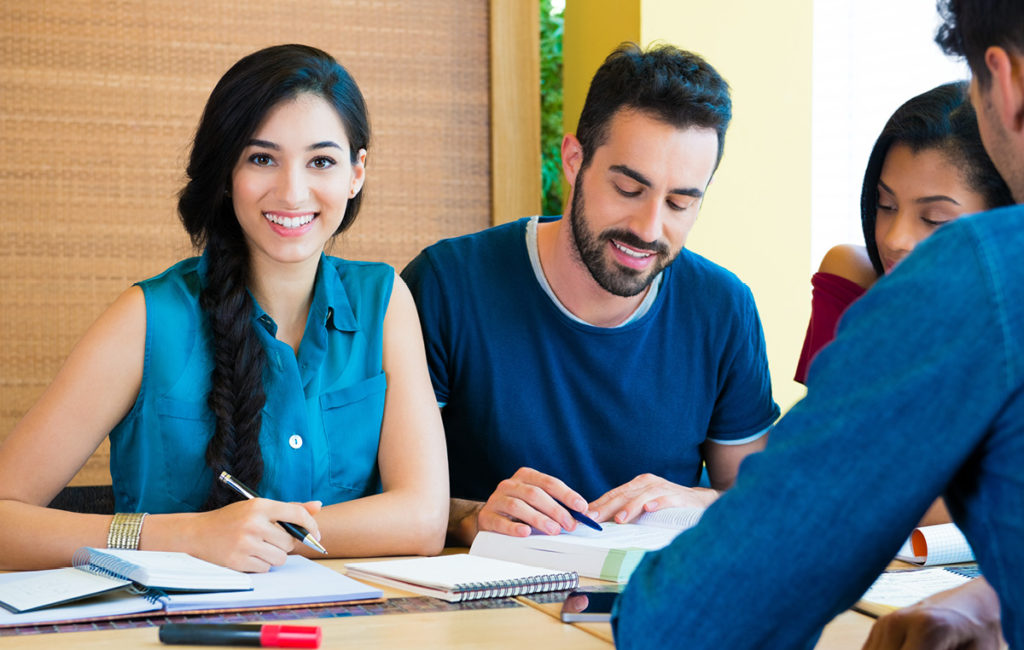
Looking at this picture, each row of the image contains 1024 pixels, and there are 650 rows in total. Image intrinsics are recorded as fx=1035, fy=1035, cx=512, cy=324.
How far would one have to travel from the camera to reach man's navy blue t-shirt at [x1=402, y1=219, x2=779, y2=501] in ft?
6.52

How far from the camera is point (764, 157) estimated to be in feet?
8.77

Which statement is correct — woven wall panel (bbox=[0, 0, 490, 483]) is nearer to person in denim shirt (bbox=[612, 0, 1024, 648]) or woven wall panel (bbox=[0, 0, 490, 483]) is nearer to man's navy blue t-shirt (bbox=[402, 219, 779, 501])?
man's navy blue t-shirt (bbox=[402, 219, 779, 501])

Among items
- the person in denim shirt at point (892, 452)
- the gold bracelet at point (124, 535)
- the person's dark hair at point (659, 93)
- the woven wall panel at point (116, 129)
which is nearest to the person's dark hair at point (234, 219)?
the gold bracelet at point (124, 535)

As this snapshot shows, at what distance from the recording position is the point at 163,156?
2686 mm

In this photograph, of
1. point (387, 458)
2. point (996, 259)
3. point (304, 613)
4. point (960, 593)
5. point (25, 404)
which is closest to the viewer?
point (996, 259)

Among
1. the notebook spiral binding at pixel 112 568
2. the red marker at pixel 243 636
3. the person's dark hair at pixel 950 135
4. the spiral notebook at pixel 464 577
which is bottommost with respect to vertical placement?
the spiral notebook at pixel 464 577

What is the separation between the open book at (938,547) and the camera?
1440 mm

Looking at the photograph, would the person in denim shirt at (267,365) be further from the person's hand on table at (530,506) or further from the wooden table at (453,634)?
the wooden table at (453,634)

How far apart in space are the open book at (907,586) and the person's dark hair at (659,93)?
91 cm

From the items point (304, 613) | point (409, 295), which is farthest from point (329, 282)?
point (304, 613)

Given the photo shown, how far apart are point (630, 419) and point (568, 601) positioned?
89 centimetres

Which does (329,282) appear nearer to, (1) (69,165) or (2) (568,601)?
(2) (568,601)

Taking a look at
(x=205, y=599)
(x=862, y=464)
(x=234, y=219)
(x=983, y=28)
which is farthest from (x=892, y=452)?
(x=234, y=219)

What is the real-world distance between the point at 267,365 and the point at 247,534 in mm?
460
